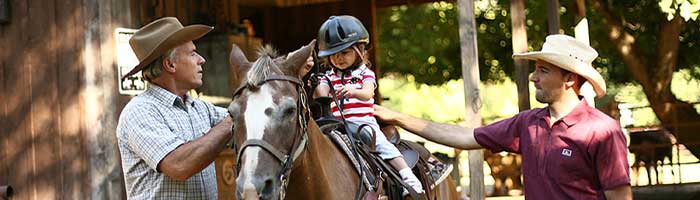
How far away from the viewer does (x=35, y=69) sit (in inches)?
388

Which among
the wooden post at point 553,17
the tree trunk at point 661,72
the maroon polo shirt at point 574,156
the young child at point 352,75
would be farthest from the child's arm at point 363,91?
the tree trunk at point 661,72

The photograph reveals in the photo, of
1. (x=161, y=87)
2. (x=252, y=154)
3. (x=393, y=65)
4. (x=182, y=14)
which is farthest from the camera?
(x=393, y=65)

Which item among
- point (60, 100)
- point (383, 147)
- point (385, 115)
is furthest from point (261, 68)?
point (60, 100)

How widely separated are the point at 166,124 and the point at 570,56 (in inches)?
70.8

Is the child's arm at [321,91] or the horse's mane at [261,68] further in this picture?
the child's arm at [321,91]

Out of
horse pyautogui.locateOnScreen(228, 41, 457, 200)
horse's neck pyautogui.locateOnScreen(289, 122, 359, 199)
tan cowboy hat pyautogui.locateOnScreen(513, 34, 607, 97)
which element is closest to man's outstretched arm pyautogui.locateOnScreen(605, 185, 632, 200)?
tan cowboy hat pyautogui.locateOnScreen(513, 34, 607, 97)

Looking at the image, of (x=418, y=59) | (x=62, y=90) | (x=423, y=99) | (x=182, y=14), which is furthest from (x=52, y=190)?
(x=423, y=99)

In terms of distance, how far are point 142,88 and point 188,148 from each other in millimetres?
5028

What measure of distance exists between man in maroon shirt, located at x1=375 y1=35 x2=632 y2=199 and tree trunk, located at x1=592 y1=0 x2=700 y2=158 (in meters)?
11.1

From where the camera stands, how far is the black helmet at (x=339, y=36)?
6234 millimetres

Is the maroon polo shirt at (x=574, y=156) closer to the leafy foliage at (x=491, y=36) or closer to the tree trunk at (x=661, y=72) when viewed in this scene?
the leafy foliage at (x=491, y=36)

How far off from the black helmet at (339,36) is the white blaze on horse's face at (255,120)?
6.22 feet

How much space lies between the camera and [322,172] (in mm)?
4848

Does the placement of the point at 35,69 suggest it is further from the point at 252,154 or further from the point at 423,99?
the point at 423,99
